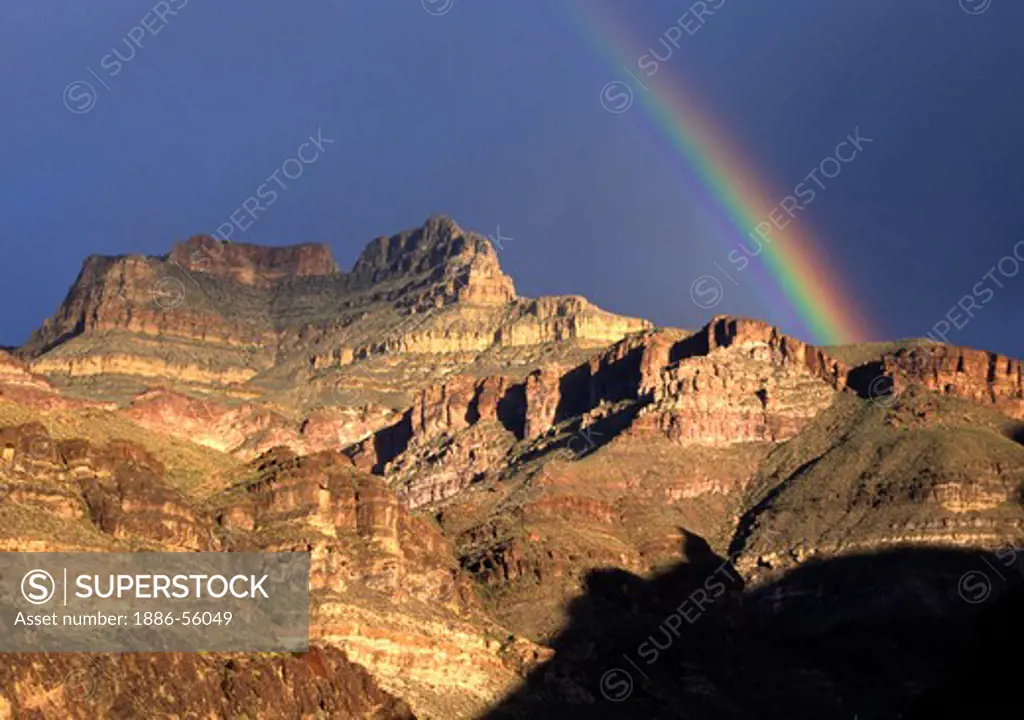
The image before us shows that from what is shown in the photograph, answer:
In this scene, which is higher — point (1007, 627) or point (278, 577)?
point (278, 577)

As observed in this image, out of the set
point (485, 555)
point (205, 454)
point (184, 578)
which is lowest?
point (184, 578)

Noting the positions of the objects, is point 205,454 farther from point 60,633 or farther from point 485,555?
point 60,633

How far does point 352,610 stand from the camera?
159625 millimetres

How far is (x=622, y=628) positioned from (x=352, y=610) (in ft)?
114

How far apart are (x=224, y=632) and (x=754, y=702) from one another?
58511mm

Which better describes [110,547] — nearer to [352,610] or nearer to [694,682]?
[352,610]

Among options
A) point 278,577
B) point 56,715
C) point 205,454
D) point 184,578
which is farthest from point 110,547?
point 205,454

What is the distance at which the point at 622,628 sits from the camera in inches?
7323

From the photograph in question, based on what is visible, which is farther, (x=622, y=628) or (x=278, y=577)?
(x=622, y=628)

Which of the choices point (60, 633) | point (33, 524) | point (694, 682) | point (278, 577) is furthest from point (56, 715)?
point (694, 682)

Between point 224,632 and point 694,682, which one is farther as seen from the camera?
point 694,682

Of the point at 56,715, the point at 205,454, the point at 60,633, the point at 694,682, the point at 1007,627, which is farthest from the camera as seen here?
the point at 205,454

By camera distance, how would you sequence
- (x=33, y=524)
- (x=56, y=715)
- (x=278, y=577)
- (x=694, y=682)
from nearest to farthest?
(x=56, y=715), (x=33, y=524), (x=278, y=577), (x=694, y=682)

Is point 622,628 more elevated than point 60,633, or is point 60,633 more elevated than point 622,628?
point 622,628
